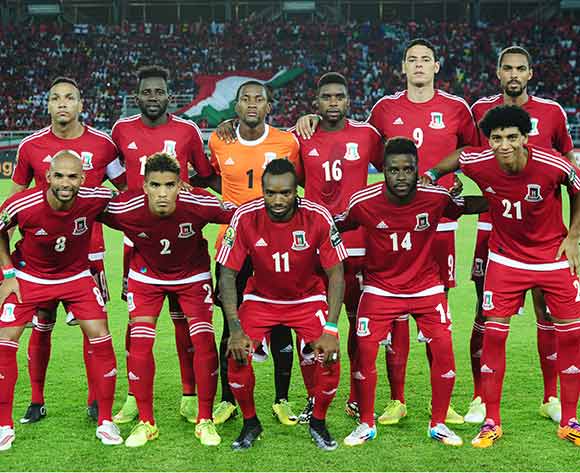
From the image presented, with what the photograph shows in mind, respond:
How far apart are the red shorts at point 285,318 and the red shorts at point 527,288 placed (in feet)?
3.52

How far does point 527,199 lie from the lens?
16.0 ft

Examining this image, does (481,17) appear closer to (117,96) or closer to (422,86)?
(117,96)

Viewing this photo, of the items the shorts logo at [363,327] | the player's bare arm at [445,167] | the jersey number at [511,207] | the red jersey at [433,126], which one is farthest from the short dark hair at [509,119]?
the shorts logo at [363,327]

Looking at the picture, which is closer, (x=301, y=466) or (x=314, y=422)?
(x=301, y=466)

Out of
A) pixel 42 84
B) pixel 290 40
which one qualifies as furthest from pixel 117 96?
pixel 290 40

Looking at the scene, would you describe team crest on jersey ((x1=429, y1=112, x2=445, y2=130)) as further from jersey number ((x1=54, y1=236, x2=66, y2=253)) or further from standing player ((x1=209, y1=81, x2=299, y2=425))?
jersey number ((x1=54, y1=236, x2=66, y2=253))

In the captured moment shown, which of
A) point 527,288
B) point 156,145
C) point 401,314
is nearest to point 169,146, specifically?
point 156,145

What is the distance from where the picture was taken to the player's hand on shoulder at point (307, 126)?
551 cm

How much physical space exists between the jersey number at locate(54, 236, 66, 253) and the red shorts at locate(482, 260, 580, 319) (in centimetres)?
270

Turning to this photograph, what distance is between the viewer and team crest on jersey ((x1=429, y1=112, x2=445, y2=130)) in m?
5.59

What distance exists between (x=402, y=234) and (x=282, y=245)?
78 centimetres

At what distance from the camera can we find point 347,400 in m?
5.78

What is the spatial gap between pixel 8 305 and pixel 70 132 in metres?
1.39

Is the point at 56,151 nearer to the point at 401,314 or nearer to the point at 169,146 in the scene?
the point at 169,146
